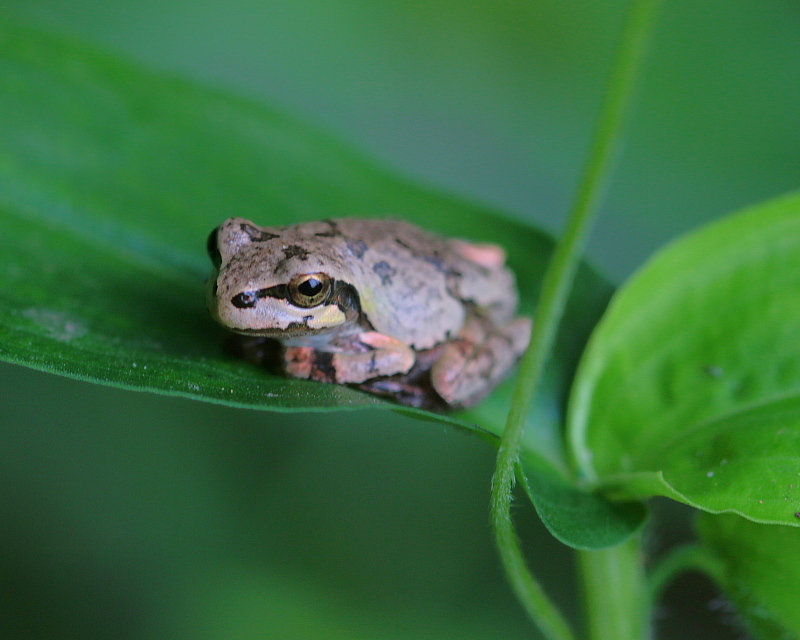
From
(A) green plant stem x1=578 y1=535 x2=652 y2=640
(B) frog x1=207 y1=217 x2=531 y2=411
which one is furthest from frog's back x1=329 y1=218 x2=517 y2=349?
(A) green plant stem x1=578 y1=535 x2=652 y2=640

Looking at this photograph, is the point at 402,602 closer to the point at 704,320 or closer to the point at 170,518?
the point at 170,518

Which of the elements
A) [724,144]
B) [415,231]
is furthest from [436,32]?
[415,231]

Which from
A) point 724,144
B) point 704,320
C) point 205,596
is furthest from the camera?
point 724,144

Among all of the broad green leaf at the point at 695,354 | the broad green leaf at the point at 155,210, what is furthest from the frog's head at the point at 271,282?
the broad green leaf at the point at 695,354

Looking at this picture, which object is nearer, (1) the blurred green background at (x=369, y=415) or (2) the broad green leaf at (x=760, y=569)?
(2) the broad green leaf at (x=760, y=569)

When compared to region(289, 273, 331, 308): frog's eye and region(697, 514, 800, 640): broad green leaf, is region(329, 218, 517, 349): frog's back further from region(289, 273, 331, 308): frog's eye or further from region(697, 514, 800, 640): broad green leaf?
region(697, 514, 800, 640): broad green leaf

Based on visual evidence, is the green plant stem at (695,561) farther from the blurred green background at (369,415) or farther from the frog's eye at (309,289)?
the frog's eye at (309,289)

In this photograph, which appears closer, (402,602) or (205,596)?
(205,596)
